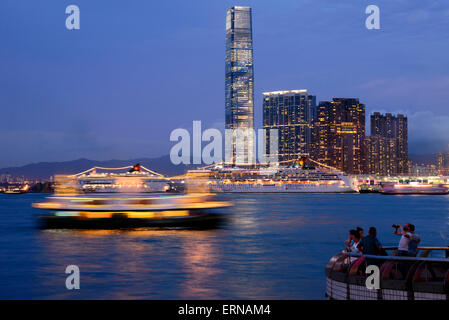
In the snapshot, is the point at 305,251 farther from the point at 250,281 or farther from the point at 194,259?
the point at 250,281

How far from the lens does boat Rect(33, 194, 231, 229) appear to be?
55969 mm

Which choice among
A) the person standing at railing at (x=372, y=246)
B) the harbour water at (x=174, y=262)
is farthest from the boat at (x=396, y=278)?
the harbour water at (x=174, y=262)

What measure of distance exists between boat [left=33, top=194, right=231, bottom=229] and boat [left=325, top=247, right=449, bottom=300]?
4236cm

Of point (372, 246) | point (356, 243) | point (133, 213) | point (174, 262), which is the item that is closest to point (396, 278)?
point (372, 246)

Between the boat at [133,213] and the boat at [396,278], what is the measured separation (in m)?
42.4

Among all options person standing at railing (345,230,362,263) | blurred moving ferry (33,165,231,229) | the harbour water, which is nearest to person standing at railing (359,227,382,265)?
person standing at railing (345,230,362,263)

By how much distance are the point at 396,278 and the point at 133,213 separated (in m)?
45.6

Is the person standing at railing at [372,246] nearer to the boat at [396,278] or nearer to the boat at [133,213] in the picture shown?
the boat at [396,278]

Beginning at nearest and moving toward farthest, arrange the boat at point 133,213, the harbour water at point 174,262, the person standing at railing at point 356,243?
the person standing at railing at point 356,243 → the harbour water at point 174,262 → the boat at point 133,213

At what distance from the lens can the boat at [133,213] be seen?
56.0 m

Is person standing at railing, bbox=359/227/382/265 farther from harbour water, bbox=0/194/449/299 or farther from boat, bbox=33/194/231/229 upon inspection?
boat, bbox=33/194/231/229
